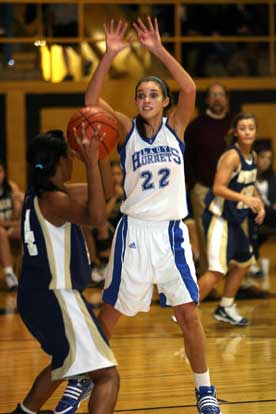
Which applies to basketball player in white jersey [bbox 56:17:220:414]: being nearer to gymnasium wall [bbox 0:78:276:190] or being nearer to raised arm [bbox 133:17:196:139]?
raised arm [bbox 133:17:196:139]

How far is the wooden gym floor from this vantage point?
5629 mm

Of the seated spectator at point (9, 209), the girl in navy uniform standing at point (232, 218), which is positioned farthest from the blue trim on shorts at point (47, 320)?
the seated spectator at point (9, 209)

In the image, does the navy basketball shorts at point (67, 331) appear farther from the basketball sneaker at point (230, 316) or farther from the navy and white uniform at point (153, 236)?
the basketball sneaker at point (230, 316)

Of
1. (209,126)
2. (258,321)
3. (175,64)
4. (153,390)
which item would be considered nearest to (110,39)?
(175,64)

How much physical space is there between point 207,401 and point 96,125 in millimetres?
1503

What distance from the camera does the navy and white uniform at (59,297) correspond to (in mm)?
4555

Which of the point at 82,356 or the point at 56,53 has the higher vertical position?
the point at 56,53

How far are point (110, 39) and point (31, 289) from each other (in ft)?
4.81

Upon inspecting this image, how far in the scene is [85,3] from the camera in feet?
39.6

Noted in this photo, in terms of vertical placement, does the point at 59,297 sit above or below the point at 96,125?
below

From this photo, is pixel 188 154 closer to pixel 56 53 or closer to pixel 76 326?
pixel 56 53

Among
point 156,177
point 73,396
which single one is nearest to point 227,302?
point 156,177

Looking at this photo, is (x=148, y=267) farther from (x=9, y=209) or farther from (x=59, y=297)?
(x=9, y=209)

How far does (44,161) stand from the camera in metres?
4.70
